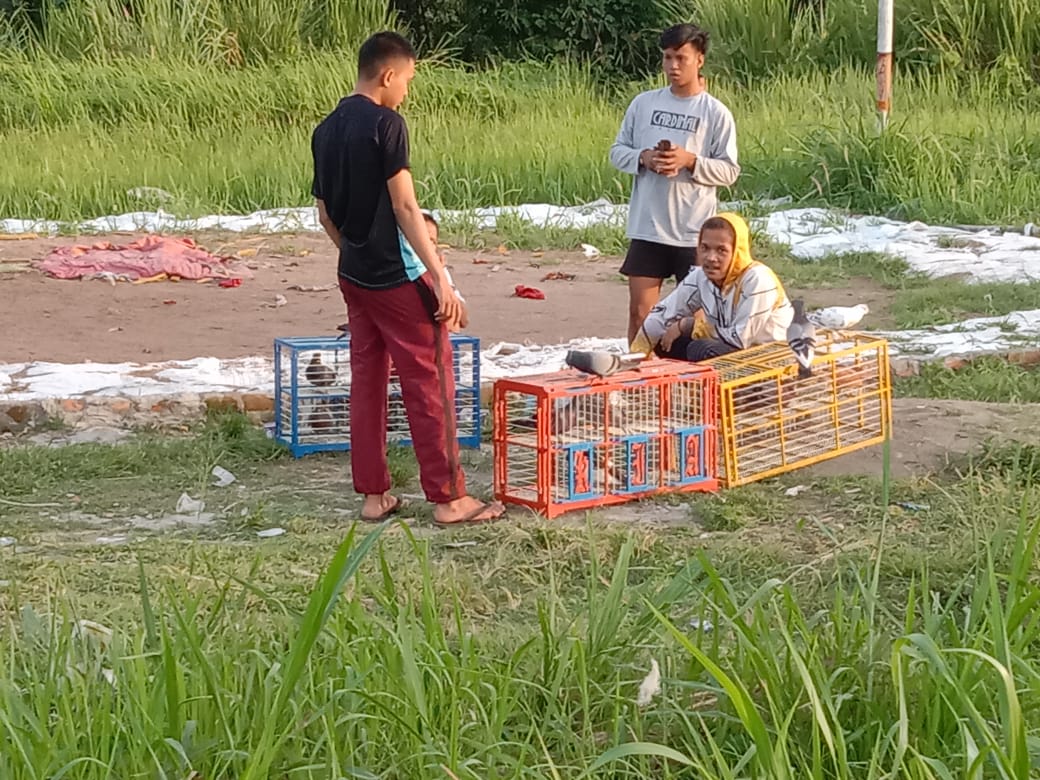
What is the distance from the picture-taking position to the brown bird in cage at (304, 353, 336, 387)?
647cm

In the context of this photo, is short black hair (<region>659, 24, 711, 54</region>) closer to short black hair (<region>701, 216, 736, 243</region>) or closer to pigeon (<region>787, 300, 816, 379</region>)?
short black hair (<region>701, 216, 736, 243</region>)

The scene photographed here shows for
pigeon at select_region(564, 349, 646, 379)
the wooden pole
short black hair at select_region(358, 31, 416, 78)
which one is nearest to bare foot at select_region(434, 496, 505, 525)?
pigeon at select_region(564, 349, 646, 379)

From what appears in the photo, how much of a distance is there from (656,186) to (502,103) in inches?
479

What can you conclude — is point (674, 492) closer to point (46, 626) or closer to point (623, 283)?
point (46, 626)

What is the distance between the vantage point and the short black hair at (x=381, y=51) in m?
5.03

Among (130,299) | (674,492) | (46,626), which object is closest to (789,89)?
(130,299)

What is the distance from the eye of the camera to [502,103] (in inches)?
739

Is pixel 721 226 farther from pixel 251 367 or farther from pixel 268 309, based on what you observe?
pixel 268 309

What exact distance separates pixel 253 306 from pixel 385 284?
180 inches

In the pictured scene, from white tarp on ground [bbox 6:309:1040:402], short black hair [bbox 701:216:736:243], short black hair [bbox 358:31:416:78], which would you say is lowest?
white tarp on ground [bbox 6:309:1040:402]

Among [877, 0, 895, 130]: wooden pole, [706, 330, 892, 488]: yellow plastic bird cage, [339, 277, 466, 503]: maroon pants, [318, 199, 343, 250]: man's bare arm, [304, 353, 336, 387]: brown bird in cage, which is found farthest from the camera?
[877, 0, 895, 130]: wooden pole

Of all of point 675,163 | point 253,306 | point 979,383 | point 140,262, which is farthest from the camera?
point 140,262

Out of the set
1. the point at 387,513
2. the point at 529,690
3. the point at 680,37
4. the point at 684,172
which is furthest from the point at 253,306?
the point at 529,690

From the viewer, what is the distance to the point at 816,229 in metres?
12.3
